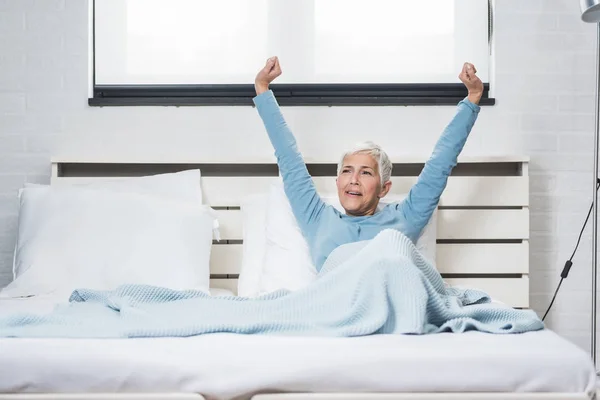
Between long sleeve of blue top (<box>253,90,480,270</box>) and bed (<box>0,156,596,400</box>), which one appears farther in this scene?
long sleeve of blue top (<box>253,90,480,270</box>)

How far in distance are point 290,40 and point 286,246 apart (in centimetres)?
91

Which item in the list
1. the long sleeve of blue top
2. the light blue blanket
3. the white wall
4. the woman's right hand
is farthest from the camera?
the white wall

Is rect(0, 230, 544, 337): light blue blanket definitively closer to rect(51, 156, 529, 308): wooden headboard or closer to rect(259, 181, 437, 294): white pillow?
rect(259, 181, 437, 294): white pillow

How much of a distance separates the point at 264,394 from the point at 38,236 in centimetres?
144

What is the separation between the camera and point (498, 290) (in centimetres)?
301

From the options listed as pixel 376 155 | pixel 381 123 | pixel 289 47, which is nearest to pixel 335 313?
pixel 376 155

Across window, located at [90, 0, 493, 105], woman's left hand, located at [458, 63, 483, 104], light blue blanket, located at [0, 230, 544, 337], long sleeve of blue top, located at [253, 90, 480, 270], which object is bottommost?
light blue blanket, located at [0, 230, 544, 337]

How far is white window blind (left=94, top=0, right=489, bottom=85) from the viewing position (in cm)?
321

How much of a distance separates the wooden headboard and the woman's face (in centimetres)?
30

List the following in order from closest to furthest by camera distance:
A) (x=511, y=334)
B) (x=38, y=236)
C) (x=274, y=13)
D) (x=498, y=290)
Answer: (x=511, y=334)
(x=38, y=236)
(x=498, y=290)
(x=274, y=13)

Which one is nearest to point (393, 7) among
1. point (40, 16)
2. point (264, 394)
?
point (40, 16)

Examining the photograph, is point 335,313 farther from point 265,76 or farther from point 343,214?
point 265,76

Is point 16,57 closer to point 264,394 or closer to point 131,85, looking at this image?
point 131,85

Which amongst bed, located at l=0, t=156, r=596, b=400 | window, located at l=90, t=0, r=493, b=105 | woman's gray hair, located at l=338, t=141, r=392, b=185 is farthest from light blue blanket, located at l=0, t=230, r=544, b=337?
window, located at l=90, t=0, r=493, b=105
